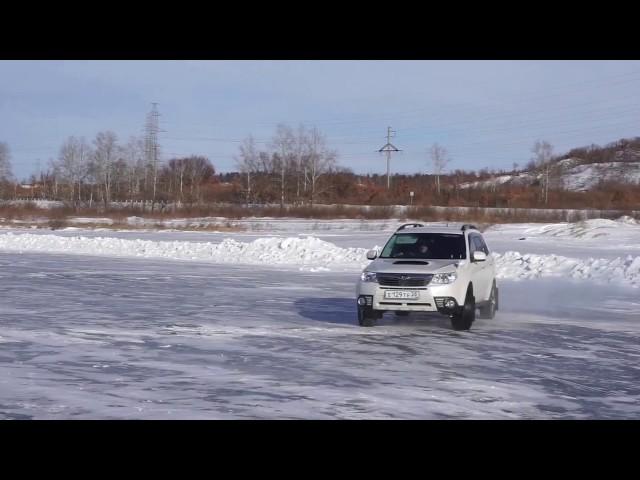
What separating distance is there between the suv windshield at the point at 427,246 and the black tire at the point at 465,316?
0.91 m

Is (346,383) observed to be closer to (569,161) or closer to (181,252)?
(181,252)

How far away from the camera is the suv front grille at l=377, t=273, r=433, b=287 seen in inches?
544

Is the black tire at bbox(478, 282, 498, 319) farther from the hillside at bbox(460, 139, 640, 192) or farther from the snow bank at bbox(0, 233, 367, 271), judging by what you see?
the hillside at bbox(460, 139, 640, 192)

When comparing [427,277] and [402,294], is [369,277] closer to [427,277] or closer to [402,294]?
[402,294]

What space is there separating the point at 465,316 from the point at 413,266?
127cm

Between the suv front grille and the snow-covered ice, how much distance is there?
86 centimetres

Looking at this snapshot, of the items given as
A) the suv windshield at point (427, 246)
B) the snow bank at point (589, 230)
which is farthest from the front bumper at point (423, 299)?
the snow bank at point (589, 230)

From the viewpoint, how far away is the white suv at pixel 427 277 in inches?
542

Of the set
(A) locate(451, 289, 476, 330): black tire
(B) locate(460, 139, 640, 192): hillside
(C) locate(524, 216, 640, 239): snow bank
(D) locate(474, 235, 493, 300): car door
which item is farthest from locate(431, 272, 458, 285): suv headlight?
(B) locate(460, 139, 640, 192): hillside
